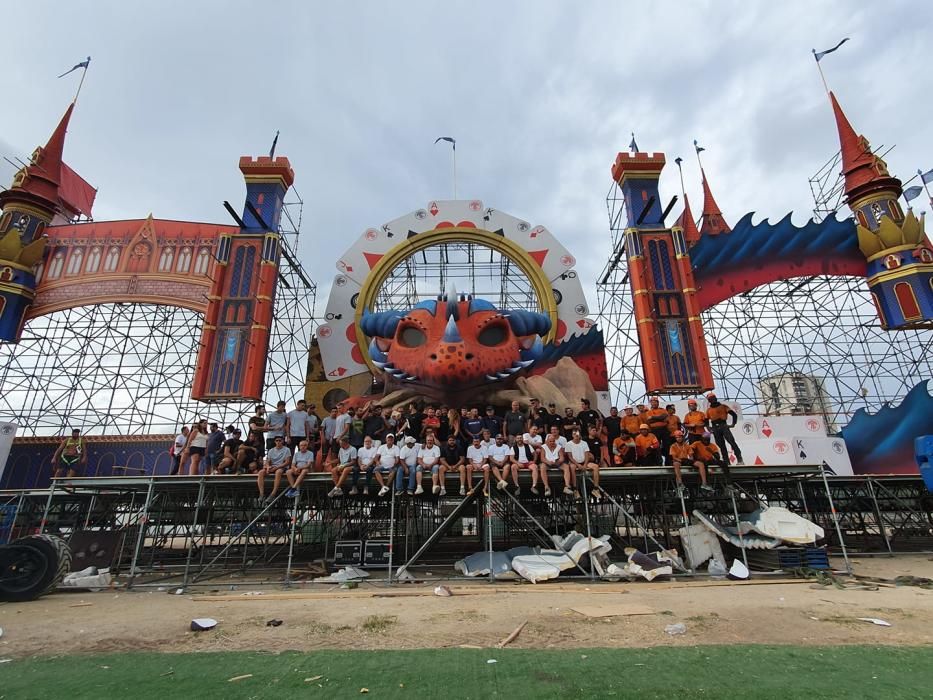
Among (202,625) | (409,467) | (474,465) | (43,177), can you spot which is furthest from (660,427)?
(43,177)

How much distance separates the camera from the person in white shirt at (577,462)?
301 inches

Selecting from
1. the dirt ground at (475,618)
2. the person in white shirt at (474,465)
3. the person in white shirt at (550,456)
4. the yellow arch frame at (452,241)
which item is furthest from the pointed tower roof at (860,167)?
the person in white shirt at (474,465)

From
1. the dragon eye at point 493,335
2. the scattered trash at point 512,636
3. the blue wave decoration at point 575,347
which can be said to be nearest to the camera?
the scattered trash at point 512,636

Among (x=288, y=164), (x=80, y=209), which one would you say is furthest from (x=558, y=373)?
(x=80, y=209)

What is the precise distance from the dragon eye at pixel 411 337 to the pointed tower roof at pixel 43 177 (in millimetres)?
14543

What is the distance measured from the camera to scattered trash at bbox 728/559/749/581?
713cm

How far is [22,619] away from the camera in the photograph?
17.2 feet

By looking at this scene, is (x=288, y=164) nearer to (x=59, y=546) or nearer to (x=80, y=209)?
(x=80, y=209)

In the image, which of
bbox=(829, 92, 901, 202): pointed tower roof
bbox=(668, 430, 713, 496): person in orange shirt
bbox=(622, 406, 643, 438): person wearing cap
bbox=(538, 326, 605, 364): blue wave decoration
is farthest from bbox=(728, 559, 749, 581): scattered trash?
bbox=(829, 92, 901, 202): pointed tower roof

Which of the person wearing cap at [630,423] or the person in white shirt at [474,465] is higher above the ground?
the person wearing cap at [630,423]

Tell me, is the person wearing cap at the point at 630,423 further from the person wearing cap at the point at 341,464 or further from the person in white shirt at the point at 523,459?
the person wearing cap at the point at 341,464

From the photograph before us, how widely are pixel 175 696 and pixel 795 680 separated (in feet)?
12.4

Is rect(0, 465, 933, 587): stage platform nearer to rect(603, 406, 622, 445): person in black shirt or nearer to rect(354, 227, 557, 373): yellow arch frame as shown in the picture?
rect(603, 406, 622, 445): person in black shirt

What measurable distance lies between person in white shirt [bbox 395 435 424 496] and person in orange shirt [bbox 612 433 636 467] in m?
3.58
